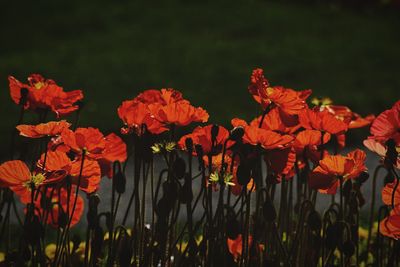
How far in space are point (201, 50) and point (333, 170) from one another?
711 cm

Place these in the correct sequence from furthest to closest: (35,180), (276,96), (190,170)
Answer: (276,96) < (190,170) < (35,180)

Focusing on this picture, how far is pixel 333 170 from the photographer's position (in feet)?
5.94

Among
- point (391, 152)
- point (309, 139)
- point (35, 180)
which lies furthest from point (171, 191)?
point (391, 152)

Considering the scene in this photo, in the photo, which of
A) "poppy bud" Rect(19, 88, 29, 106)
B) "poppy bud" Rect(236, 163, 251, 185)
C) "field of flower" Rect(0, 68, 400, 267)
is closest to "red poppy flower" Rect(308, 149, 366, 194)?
"field of flower" Rect(0, 68, 400, 267)

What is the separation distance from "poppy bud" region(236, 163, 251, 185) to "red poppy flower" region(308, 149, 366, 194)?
0.71ft

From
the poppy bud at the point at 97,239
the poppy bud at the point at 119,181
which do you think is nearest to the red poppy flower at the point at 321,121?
the poppy bud at the point at 119,181

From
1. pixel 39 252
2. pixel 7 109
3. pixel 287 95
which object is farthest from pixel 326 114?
pixel 7 109

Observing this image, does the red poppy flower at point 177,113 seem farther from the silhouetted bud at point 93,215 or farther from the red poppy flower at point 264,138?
the silhouetted bud at point 93,215

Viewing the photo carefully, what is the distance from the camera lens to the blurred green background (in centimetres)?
693

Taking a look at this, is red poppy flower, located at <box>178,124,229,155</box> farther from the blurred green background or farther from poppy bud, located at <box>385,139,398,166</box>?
the blurred green background

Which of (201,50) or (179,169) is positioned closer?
(179,169)

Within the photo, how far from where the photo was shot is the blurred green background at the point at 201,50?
22.7 ft

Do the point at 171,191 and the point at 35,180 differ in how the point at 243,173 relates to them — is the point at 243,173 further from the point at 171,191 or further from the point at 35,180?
the point at 35,180

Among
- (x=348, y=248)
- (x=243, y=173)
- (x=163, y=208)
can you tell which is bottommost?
(x=348, y=248)
